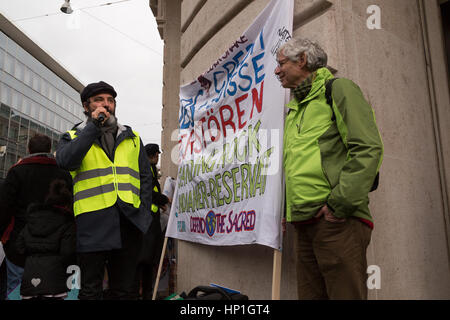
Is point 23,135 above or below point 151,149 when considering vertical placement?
above

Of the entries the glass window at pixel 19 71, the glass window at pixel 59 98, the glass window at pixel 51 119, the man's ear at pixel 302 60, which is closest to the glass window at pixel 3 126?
Result: the glass window at pixel 19 71

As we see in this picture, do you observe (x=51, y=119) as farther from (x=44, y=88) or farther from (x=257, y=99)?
(x=257, y=99)

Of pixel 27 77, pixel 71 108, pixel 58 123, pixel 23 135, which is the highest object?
pixel 71 108

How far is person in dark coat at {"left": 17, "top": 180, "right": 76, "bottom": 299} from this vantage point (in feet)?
9.00

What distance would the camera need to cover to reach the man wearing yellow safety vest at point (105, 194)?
2.40 m

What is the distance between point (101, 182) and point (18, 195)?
109 cm

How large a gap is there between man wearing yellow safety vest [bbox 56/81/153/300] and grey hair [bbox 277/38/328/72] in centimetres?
129

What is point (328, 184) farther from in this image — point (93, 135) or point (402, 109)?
point (93, 135)

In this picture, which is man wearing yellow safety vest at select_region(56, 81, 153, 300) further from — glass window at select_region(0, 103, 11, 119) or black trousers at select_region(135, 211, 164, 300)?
glass window at select_region(0, 103, 11, 119)

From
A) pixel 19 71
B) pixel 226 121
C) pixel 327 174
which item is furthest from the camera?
pixel 19 71

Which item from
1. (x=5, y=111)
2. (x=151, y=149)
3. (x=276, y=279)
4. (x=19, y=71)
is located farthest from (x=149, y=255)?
(x=19, y=71)

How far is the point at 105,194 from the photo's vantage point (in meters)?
2.49

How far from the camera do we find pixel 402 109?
273 centimetres
